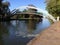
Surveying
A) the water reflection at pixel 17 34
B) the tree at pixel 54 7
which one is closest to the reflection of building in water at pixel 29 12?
the tree at pixel 54 7

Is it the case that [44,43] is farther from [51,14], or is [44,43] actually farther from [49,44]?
[51,14]

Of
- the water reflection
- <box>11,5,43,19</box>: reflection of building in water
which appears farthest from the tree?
<box>11,5,43,19</box>: reflection of building in water

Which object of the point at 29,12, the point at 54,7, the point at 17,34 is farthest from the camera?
the point at 29,12

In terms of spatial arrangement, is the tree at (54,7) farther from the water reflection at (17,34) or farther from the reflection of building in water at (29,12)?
the reflection of building in water at (29,12)

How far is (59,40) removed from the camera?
3039 mm

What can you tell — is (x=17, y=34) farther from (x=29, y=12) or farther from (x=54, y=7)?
(x=29, y=12)

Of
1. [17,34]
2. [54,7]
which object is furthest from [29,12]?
[17,34]

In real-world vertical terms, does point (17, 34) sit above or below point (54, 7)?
below

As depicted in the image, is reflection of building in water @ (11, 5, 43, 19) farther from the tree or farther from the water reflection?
the water reflection

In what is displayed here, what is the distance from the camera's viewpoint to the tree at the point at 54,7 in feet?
90.9

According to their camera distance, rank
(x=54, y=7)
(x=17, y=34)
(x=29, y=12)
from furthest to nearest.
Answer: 1. (x=29, y=12)
2. (x=54, y=7)
3. (x=17, y=34)

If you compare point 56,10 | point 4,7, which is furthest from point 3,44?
point 4,7

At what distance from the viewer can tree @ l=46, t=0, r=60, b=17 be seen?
27.7 meters

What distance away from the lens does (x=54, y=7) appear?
28.4 metres
